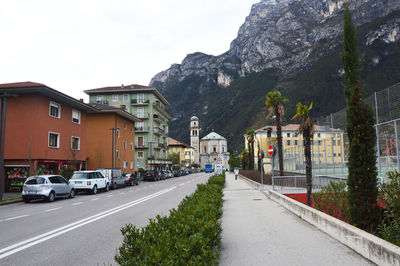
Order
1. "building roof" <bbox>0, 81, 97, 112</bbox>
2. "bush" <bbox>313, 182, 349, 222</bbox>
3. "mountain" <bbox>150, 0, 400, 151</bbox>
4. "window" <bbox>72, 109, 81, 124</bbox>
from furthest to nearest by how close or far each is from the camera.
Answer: "mountain" <bbox>150, 0, 400, 151</bbox>, "window" <bbox>72, 109, 81, 124</bbox>, "building roof" <bbox>0, 81, 97, 112</bbox>, "bush" <bbox>313, 182, 349, 222</bbox>

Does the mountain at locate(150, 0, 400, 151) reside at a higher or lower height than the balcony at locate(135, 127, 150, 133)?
higher

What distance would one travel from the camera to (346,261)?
498cm

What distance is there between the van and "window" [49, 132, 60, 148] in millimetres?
4458

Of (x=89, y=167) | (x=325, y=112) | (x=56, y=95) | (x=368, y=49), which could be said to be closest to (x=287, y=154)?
(x=56, y=95)

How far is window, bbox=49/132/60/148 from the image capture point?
2694 cm

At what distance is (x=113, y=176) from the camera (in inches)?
1104

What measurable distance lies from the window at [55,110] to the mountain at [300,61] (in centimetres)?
9442

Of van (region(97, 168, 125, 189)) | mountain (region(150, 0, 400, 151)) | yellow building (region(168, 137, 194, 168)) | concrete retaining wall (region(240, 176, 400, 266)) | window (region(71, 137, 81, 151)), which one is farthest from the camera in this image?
mountain (region(150, 0, 400, 151))

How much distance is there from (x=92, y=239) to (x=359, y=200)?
611 centimetres

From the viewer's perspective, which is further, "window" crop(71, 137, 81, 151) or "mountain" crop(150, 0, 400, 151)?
Result: "mountain" crop(150, 0, 400, 151)

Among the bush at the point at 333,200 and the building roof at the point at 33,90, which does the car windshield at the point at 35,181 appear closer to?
the building roof at the point at 33,90

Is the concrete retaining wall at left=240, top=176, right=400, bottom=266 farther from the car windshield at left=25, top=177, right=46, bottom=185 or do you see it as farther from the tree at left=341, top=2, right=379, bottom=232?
the car windshield at left=25, top=177, right=46, bottom=185

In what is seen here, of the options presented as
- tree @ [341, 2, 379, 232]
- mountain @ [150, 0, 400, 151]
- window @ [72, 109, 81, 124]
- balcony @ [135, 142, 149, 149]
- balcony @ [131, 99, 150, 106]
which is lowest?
tree @ [341, 2, 379, 232]

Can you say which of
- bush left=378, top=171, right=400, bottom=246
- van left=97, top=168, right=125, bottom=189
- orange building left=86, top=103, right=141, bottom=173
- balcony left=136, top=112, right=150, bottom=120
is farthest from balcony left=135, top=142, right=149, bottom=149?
bush left=378, top=171, right=400, bottom=246
